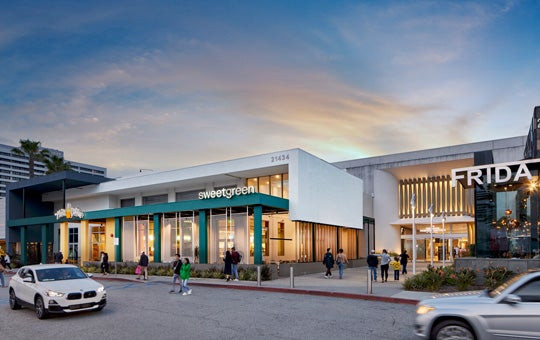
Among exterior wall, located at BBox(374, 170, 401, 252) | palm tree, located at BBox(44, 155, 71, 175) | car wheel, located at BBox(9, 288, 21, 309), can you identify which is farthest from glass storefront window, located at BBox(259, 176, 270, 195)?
palm tree, located at BBox(44, 155, 71, 175)

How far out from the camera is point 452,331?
8227 mm

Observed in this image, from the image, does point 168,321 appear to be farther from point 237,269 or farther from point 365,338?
point 237,269

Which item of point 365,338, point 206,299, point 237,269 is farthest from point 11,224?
point 365,338

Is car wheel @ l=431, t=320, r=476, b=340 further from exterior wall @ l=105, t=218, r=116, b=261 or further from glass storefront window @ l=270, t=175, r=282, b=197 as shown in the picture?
exterior wall @ l=105, t=218, r=116, b=261

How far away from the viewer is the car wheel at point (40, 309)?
13.1 metres

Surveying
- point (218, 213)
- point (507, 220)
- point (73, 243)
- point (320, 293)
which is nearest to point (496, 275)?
point (507, 220)

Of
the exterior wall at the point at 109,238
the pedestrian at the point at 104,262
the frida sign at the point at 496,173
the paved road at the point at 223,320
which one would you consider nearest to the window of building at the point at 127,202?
the exterior wall at the point at 109,238

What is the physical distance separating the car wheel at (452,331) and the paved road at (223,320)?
7.11 feet

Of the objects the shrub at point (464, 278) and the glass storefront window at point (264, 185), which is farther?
the glass storefront window at point (264, 185)

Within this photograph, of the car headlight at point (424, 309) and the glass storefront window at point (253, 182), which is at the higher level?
the glass storefront window at point (253, 182)

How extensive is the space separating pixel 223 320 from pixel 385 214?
40.6m

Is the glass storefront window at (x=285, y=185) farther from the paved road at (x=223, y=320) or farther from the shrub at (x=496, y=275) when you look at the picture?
the shrub at (x=496, y=275)

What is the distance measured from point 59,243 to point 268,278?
2988 centimetres

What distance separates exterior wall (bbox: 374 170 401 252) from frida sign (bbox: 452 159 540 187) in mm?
28709
